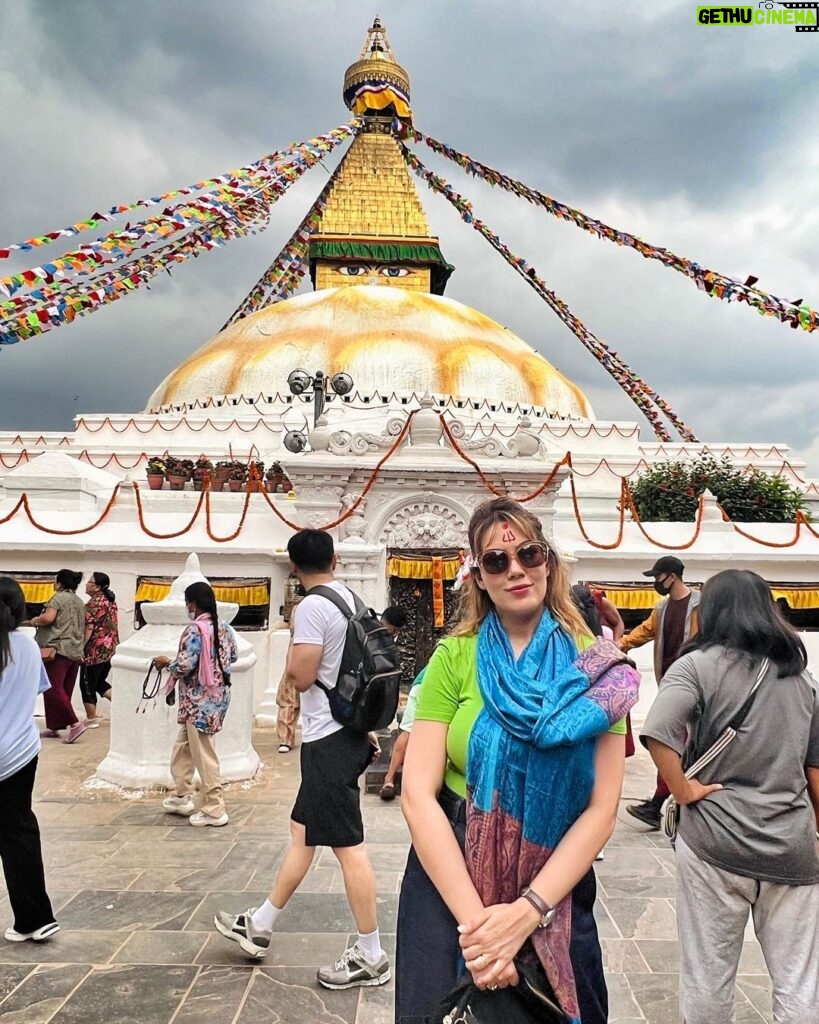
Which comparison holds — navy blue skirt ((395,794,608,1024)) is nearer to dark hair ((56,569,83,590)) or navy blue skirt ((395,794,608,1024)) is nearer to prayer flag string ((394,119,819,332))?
dark hair ((56,569,83,590))

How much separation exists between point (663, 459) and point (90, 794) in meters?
15.1

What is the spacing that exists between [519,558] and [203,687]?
3.25 m

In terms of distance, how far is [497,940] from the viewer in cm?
145

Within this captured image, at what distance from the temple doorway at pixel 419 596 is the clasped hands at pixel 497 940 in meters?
7.03

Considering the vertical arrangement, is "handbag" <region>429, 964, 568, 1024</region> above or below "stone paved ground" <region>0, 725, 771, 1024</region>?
above

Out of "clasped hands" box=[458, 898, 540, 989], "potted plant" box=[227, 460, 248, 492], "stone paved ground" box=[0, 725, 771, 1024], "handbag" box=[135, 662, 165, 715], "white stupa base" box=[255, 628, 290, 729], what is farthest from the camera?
"potted plant" box=[227, 460, 248, 492]

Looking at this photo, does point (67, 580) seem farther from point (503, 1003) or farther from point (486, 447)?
point (503, 1003)

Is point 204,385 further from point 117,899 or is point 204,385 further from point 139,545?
point 117,899

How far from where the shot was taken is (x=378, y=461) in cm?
848

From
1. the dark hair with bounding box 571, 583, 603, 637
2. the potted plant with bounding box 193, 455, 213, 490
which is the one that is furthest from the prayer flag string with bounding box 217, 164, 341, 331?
the dark hair with bounding box 571, 583, 603, 637

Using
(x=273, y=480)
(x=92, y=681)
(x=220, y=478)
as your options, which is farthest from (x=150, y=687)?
(x=220, y=478)

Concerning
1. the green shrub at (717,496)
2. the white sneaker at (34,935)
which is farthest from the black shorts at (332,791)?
the green shrub at (717,496)

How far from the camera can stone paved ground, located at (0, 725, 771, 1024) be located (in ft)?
8.82

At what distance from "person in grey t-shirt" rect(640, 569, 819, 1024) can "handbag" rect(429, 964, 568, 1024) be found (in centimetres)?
77
